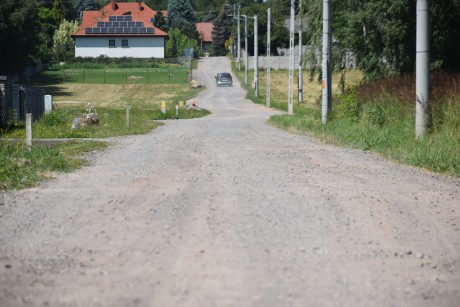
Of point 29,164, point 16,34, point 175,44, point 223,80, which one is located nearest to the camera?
point 29,164

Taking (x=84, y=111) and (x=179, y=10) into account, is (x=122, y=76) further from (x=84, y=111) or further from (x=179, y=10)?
(x=179, y=10)

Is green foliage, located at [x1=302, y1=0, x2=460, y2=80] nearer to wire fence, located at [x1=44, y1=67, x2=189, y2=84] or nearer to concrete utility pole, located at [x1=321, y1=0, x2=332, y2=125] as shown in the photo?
concrete utility pole, located at [x1=321, y1=0, x2=332, y2=125]

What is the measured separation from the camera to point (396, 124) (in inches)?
910

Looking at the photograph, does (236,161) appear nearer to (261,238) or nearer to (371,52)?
(261,238)

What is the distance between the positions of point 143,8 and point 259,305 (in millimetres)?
141971

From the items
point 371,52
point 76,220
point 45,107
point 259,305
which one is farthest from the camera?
point 45,107

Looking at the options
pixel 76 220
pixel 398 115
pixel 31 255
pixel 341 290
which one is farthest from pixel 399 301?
pixel 398 115

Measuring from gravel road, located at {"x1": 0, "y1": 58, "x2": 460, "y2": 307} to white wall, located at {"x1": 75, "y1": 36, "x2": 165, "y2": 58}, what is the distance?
11618 centimetres

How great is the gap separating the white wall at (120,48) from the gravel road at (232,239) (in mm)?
116178

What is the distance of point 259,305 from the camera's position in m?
5.99

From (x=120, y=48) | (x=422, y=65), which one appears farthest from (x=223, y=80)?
(x=422, y=65)

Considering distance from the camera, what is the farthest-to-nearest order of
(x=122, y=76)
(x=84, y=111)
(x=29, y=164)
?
(x=122, y=76) < (x=84, y=111) < (x=29, y=164)

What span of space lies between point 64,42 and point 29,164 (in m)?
119

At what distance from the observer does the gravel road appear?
6.39 meters
